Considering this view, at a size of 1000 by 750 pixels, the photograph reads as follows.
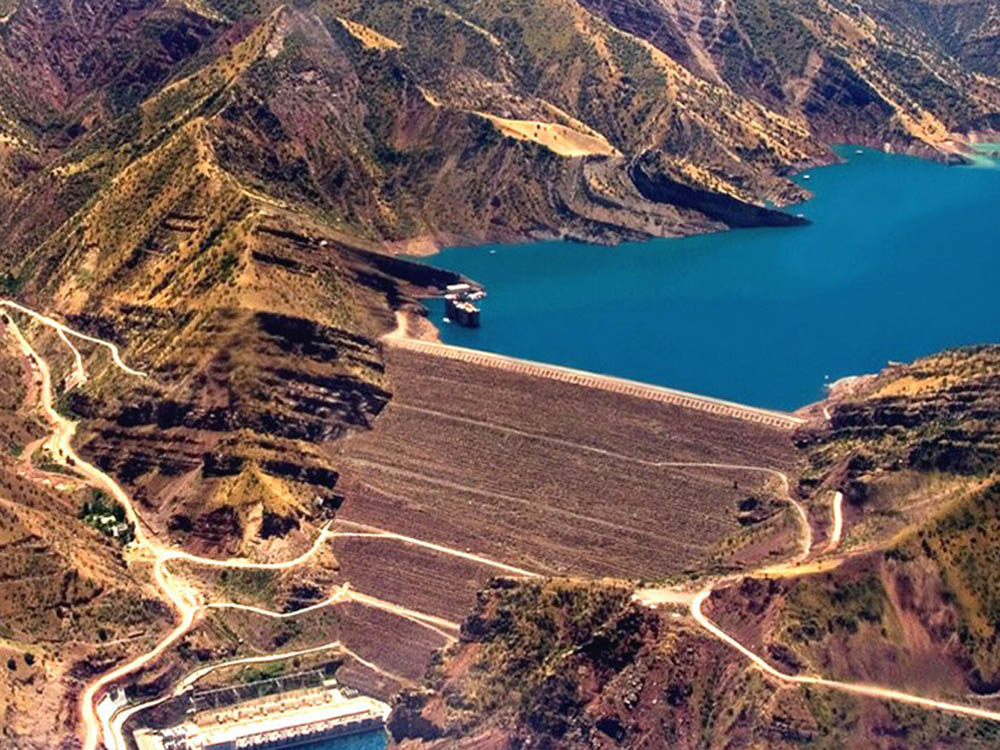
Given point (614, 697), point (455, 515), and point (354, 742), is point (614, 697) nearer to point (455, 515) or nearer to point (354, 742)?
point (354, 742)

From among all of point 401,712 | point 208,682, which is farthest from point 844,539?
point 208,682

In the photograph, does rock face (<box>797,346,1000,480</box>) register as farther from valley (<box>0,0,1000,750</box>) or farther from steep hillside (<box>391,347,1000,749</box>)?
steep hillside (<box>391,347,1000,749</box>)

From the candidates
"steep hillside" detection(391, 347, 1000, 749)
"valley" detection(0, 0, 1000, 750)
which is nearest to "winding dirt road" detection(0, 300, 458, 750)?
"valley" detection(0, 0, 1000, 750)

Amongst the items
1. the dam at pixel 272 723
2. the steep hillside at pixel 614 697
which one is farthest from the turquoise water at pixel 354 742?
the steep hillside at pixel 614 697

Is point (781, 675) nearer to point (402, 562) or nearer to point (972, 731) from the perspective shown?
point (972, 731)

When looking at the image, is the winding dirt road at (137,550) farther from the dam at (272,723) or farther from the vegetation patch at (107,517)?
the dam at (272,723)

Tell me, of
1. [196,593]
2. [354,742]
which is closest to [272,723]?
[354,742]
